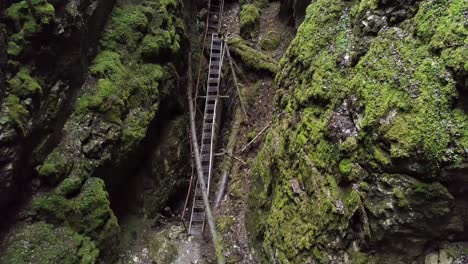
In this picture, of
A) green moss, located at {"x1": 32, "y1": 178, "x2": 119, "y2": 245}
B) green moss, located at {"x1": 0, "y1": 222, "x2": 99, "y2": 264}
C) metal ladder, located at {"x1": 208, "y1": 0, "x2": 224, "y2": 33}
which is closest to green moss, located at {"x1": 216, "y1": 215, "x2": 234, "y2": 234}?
green moss, located at {"x1": 32, "y1": 178, "x2": 119, "y2": 245}

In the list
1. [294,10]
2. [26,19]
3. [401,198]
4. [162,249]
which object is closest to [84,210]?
[162,249]

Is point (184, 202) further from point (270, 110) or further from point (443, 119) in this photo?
point (443, 119)

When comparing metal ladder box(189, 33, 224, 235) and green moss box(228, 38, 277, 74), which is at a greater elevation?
green moss box(228, 38, 277, 74)

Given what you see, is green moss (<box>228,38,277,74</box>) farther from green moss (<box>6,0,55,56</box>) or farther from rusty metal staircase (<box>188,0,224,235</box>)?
green moss (<box>6,0,55,56</box>)

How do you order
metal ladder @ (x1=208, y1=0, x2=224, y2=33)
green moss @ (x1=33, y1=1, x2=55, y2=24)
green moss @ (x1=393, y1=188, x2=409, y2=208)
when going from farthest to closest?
1. metal ladder @ (x1=208, y1=0, x2=224, y2=33)
2. green moss @ (x1=33, y1=1, x2=55, y2=24)
3. green moss @ (x1=393, y1=188, x2=409, y2=208)

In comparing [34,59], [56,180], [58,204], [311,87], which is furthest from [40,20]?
[311,87]

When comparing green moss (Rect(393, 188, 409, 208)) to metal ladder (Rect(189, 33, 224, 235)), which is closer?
green moss (Rect(393, 188, 409, 208))

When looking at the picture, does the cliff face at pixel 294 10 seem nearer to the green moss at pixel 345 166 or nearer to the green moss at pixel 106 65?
the green moss at pixel 106 65
